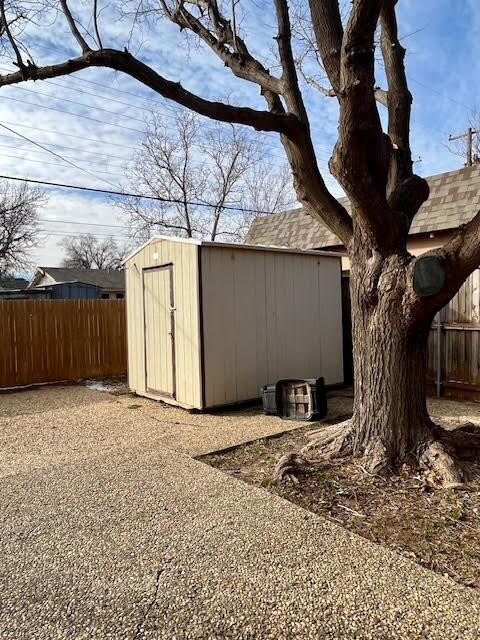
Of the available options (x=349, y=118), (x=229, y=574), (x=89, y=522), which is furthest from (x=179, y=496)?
(x=349, y=118)

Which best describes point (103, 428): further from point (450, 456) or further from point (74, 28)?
point (74, 28)

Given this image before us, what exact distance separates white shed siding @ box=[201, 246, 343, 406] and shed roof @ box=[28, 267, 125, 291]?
73.3 ft

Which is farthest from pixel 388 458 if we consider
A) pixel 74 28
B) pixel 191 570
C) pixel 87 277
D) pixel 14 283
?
pixel 14 283

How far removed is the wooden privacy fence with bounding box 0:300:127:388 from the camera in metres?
8.67

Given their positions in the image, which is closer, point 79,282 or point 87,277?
point 79,282

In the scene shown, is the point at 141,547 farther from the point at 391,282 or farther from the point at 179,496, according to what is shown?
the point at 391,282

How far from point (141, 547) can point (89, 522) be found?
1.75 feet

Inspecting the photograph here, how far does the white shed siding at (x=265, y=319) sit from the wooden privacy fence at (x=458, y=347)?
158 centimetres

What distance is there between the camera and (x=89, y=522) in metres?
2.99

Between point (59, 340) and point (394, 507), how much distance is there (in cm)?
771

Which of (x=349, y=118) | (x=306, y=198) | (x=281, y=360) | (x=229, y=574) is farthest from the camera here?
(x=281, y=360)

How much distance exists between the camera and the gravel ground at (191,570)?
1.96m

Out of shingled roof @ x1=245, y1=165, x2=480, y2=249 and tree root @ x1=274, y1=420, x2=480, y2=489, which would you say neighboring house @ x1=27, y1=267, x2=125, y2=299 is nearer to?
shingled roof @ x1=245, y1=165, x2=480, y2=249

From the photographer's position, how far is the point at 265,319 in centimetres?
678
